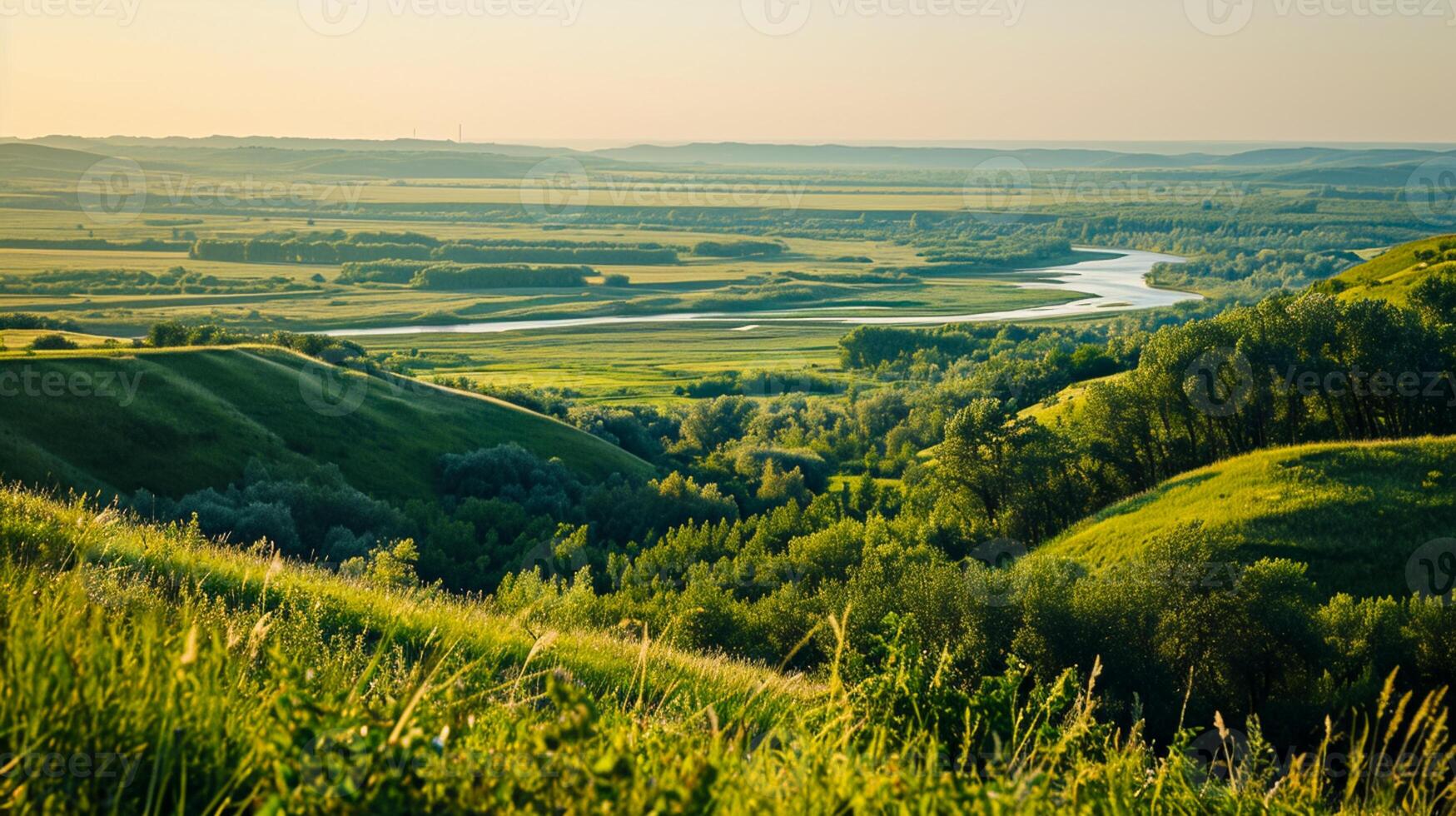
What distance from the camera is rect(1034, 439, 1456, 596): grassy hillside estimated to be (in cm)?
4241

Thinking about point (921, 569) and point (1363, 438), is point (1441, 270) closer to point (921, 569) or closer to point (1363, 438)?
point (1363, 438)

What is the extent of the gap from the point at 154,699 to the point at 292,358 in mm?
68848

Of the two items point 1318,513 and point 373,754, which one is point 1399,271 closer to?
point 1318,513

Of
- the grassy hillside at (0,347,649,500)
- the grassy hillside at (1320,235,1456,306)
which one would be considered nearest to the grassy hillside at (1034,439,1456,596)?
the grassy hillside at (1320,235,1456,306)

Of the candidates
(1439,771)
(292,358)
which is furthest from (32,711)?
(292,358)

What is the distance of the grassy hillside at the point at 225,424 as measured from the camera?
150 ft

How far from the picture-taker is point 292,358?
223 ft

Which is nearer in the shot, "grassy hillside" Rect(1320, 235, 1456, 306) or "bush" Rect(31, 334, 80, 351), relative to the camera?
"bush" Rect(31, 334, 80, 351)

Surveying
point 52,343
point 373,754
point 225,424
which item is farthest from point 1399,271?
point 373,754

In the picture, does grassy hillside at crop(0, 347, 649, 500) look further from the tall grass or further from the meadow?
the tall grass

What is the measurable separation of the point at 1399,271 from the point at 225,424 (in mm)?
100855

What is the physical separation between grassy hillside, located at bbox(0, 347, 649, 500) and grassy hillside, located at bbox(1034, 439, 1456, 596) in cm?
3771

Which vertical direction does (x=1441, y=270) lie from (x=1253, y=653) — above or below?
above

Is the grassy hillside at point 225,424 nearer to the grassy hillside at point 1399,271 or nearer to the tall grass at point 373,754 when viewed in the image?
the tall grass at point 373,754
